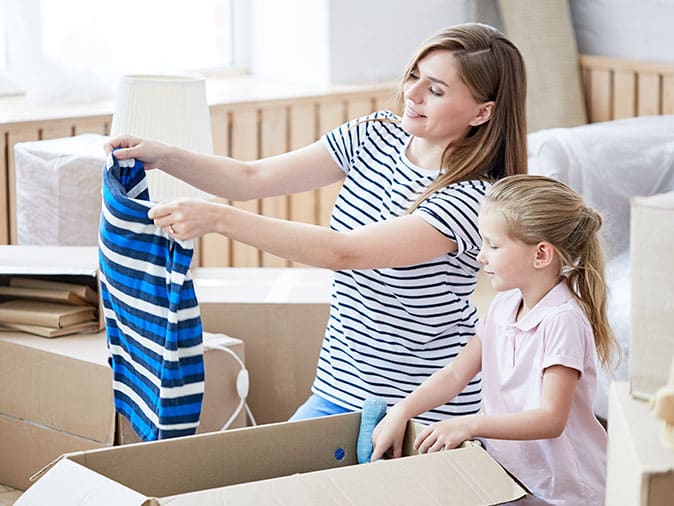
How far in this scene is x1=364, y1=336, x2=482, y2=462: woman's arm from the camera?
1.35 meters

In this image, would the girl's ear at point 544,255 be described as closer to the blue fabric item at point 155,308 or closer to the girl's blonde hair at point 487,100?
the girl's blonde hair at point 487,100

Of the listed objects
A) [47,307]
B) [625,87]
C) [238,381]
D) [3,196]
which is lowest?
[238,381]

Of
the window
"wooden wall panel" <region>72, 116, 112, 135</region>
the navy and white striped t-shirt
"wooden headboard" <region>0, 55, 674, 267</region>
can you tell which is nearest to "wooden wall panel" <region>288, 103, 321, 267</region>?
"wooden headboard" <region>0, 55, 674, 267</region>

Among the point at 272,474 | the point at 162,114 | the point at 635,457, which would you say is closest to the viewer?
the point at 635,457

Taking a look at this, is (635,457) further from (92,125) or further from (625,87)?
(625,87)

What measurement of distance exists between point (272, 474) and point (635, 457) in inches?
21.8

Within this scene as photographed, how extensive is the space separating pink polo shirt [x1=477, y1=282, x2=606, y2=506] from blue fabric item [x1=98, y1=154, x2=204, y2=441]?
1.42ft

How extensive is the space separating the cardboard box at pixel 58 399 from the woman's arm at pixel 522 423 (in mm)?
790

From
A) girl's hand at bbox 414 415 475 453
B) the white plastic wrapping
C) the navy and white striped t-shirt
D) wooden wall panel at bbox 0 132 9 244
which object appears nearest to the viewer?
girl's hand at bbox 414 415 475 453

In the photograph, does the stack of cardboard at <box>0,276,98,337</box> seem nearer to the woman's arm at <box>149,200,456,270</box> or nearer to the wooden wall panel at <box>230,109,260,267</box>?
the woman's arm at <box>149,200,456,270</box>

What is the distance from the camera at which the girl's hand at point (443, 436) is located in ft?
4.27

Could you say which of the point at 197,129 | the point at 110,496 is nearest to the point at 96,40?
the point at 197,129

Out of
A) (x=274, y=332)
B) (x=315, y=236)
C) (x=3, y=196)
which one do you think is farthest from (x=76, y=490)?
(x=3, y=196)

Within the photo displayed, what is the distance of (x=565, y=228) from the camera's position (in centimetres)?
148
